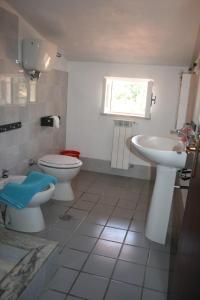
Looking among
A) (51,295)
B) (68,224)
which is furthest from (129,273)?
(68,224)

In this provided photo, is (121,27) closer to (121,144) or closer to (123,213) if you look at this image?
(121,144)

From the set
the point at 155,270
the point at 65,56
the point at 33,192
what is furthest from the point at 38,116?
the point at 155,270

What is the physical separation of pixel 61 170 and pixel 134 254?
1.07m

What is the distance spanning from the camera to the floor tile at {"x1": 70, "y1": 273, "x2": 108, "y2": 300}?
162cm

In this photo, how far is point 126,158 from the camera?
11.8 ft

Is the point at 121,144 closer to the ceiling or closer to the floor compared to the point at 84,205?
closer to the ceiling

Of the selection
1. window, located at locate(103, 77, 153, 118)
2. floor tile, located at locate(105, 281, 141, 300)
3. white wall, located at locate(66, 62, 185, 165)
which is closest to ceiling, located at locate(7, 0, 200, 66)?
white wall, located at locate(66, 62, 185, 165)

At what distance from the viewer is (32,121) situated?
2846 millimetres

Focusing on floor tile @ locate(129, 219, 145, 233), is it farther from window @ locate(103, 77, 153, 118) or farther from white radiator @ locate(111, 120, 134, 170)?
window @ locate(103, 77, 153, 118)

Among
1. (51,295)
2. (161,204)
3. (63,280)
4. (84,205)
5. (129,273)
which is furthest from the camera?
(84,205)

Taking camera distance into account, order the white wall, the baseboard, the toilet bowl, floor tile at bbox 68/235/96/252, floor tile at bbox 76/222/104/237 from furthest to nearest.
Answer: the baseboard < the white wall < floor tile at bbox 76/222/104/237 < the toilet bowl < floor tile at bbox 68/235/96/252

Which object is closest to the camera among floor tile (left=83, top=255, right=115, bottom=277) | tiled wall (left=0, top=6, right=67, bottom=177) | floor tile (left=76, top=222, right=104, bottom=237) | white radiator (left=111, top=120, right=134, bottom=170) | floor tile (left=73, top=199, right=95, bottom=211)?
floor tile (left=83, top=255, right=115, bottom=277)

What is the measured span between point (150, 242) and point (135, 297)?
65 cm

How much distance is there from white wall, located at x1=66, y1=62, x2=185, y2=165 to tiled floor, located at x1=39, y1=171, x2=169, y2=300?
822mm
